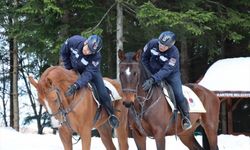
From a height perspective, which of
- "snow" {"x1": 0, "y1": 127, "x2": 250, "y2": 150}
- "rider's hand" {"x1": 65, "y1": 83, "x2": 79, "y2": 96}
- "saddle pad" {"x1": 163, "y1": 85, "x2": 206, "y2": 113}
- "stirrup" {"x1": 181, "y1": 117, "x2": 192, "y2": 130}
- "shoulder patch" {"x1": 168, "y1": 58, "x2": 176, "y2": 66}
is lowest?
"snow" {"x1": 0, "y1": 127, "x2": 250, "y2": 150}

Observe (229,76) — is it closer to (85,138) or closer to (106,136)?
(106,136)

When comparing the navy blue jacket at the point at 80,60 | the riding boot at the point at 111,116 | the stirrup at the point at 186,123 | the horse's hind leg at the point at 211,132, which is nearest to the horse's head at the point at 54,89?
the navy blue jacket at the point at 80,60

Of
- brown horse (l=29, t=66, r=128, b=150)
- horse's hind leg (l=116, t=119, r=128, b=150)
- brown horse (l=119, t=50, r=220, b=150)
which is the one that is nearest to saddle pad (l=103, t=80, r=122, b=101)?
horse's hind leg (l=116, t=119, r=128, b=150)

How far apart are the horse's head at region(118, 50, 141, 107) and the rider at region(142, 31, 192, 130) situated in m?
0.56

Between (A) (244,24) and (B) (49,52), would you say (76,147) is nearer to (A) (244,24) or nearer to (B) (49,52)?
(B) (49,52)

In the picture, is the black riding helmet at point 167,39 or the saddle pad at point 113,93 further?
the saddle pad at point 113,93

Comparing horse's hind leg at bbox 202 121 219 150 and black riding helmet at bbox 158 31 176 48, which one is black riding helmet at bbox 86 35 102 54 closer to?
black riding helmet at bbox 158 31 176 48

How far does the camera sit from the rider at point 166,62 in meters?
7.09

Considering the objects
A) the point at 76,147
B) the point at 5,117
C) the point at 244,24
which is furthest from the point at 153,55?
the point at 5,117

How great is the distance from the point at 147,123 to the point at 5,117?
26292mm

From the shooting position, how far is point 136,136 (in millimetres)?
7281

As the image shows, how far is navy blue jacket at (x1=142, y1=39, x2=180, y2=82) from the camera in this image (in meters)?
7.13

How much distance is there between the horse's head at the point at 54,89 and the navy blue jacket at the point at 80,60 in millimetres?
253

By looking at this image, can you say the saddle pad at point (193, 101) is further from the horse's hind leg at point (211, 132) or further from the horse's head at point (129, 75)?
the horse's head at point (129, 75)
